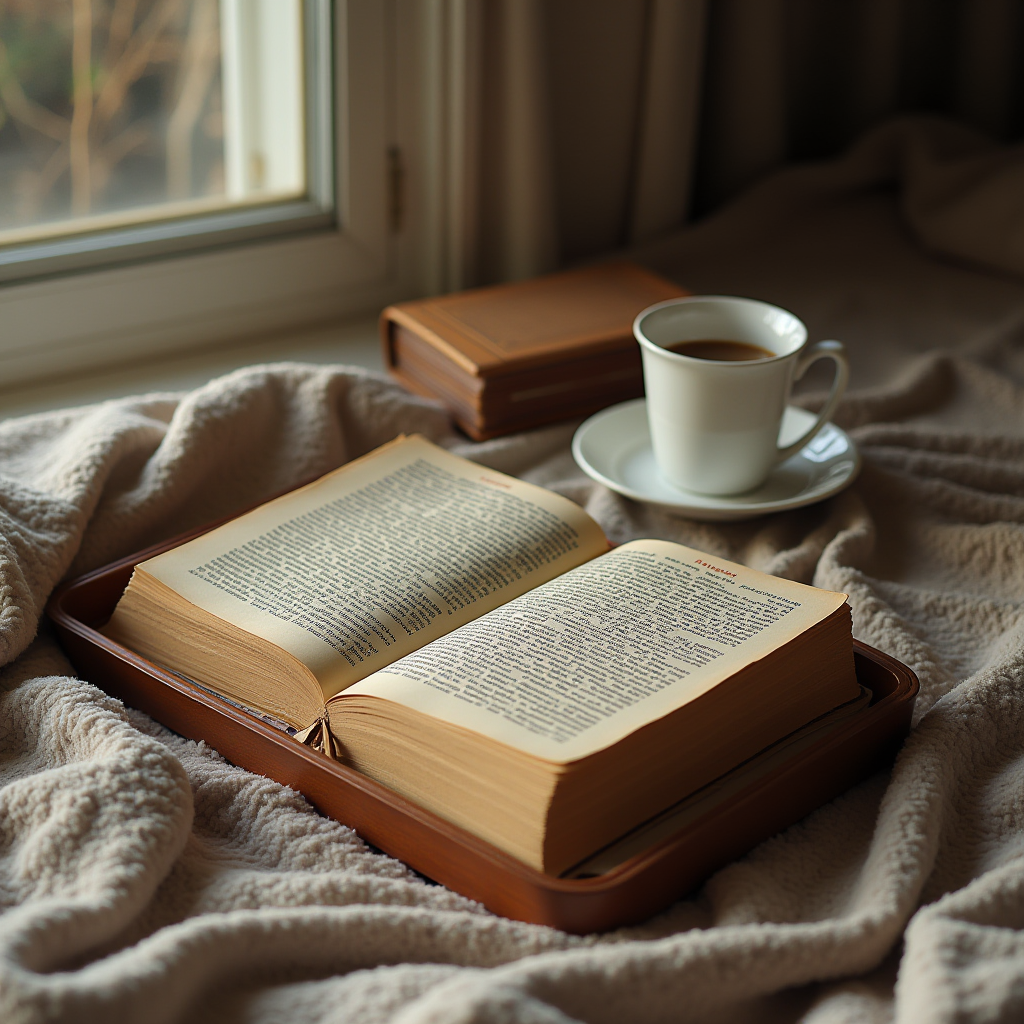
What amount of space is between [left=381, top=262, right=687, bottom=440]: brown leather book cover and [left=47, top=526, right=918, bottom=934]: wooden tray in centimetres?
37

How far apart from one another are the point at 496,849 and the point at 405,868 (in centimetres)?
6

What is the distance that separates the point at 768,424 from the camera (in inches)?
30.4

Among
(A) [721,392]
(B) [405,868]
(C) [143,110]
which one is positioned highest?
(C) [143,110]

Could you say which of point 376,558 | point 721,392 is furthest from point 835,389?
point 376,558

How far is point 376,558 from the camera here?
25.5 inches

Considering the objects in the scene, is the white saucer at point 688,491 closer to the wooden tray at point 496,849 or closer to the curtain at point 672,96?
the wooden tray at point 496,849

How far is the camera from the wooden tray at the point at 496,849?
1.54 feet

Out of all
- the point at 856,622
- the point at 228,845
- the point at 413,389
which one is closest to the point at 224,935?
the point at 228,845

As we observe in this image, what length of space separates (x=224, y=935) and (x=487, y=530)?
0.96 feet

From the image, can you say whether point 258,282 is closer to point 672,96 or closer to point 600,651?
point 672,96

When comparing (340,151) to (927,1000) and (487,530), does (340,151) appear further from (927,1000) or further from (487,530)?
(927,1000)

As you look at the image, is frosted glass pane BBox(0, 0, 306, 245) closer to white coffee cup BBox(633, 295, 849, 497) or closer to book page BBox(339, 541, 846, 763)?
white coffee cup BBox(633, 295, 849, 497)

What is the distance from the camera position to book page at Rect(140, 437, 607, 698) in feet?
1.92

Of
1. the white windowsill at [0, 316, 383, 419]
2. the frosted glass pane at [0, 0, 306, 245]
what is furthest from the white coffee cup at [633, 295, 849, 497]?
the frosted glass pane at [0, 0, 306, 245]
